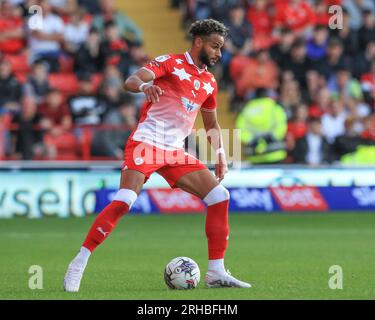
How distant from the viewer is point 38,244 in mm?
14523

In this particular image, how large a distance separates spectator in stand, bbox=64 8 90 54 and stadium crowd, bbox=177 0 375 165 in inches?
106

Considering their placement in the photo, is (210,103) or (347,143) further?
(347,143)

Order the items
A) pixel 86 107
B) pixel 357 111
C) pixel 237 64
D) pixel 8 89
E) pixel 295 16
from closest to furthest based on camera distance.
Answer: pixel 8 89
pixel 86 107
pixel 357 111
pixel 237 64
pixel 295 16

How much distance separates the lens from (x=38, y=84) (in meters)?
20.5

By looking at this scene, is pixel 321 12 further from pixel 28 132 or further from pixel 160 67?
pixel 160 67

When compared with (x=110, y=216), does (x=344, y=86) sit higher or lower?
higher

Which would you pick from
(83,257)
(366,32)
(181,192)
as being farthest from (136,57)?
(83,257)

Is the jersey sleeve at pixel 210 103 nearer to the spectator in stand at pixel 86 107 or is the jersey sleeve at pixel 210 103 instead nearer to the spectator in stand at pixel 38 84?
the spectator in stand at pixel 86 107

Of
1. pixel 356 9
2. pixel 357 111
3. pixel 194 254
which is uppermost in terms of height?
pixel 356 9

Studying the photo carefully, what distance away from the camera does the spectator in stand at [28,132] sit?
63.6 feet

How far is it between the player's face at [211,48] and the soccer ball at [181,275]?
1724 mm

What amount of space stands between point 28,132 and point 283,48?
5.67m

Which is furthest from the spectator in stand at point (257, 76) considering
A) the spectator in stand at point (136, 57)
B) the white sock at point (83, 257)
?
the white sock at point (83, 257)
